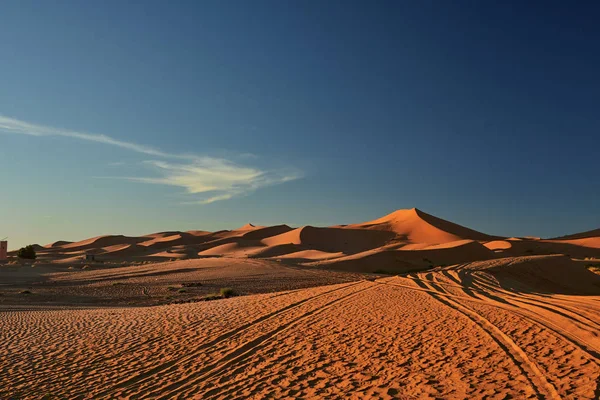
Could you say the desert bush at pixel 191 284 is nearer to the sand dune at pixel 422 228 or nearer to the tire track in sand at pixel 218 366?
the tire track in sand at pixel 218 366

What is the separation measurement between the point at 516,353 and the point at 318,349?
3.97 m

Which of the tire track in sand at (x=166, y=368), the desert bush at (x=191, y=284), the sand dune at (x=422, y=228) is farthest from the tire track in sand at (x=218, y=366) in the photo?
the sand dune at (x=422, y=228)

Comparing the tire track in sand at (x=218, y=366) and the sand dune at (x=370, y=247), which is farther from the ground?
the sand dune at (x=370, y=247)

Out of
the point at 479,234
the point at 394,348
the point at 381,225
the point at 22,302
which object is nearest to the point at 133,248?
the point at 381,225

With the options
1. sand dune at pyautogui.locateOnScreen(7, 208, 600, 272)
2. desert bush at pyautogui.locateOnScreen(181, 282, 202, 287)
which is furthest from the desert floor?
sand dune at pyautogui.locateOnScreen(7, 208, 600, 272)

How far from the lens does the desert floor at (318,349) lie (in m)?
7.57

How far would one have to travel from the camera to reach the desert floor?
24.8 ft

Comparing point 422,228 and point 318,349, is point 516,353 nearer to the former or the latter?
point 318,349

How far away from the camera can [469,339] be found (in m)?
10.1

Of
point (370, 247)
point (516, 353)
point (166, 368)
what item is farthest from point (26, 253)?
point (516, 353)

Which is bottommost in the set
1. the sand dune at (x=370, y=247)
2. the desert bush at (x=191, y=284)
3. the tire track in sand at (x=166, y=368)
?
the tire track in sand at (x=166, y=368)

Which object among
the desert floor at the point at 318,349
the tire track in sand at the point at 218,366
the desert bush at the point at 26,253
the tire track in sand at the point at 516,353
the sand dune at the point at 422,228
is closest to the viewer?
the tire track in sand at the point at 516,353

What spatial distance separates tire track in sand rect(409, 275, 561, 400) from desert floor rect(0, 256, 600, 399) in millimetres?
29

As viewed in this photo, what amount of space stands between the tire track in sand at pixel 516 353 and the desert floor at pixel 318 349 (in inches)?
1.2
